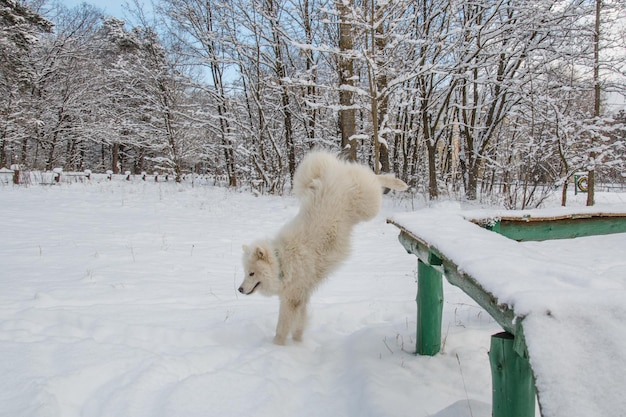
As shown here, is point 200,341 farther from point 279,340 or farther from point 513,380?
point 513,380

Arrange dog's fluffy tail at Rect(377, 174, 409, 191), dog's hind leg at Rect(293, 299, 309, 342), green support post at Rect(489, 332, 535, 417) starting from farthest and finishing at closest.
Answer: dog's fluffy tail at Rect(377, 174, 409, 191) < dog's hind leg at Rect(293, 299, 309, 342) < green support post at Rect(489, 332, 535, 417)

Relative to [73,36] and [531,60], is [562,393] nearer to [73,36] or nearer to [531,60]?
[531,60]

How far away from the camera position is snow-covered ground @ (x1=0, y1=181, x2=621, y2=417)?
214cm

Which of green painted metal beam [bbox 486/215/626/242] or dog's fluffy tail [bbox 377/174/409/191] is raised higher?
dog's fluffy tail [bbox 377/174/409/191]

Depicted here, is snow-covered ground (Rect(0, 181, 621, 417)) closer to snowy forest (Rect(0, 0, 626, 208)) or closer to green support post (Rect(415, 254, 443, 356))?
green support post (Rect(415, 254, 443, 356))

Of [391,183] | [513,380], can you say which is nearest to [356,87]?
[391,183]

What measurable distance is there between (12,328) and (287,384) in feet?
6.74

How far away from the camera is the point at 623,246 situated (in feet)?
21.6

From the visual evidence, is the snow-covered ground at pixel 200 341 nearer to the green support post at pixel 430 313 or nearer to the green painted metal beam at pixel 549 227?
Result: the green support post at pixel 430 313

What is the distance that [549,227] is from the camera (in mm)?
3229

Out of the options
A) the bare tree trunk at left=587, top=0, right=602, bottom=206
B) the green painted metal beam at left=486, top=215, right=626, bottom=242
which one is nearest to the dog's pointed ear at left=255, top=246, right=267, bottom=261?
the green painted metal beam at left=486, top=215, right=626, bottom=242

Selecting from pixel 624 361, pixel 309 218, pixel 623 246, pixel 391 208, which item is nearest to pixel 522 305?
pixel 624 361

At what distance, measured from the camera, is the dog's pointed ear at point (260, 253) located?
3.41m

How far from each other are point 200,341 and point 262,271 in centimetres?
78
